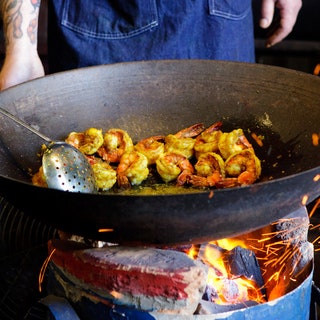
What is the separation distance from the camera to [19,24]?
2242 mm

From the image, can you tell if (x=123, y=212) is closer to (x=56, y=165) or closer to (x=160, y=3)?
(x=56, y=165)

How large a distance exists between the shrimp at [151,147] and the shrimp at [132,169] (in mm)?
40

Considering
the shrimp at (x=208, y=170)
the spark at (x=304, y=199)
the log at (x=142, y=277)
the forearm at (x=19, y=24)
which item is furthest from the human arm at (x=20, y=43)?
the spark at (x=304, y=199)

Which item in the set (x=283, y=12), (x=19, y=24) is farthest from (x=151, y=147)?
(x=283, y=12)

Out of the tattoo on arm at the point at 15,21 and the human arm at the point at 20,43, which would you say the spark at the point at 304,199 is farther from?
the tattoo on arm at the point at 15,21

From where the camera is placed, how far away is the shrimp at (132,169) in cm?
187

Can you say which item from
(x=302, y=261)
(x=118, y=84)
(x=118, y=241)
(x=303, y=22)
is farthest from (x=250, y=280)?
(x=303, y=22)

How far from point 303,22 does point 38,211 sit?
400 cm

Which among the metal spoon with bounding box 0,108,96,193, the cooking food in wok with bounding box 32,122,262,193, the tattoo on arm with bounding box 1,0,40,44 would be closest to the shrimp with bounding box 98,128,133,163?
the cooking food in wok with bounding box 32,122,262,193

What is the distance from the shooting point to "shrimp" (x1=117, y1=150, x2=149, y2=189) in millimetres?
1868

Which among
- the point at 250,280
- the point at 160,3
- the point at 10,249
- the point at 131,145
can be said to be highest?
the point at 160,3

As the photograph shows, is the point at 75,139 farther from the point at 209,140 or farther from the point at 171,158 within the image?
the point at 209,140

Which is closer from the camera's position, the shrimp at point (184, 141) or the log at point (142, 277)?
the log at point (142, 277)

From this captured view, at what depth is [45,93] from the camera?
1.92 m
